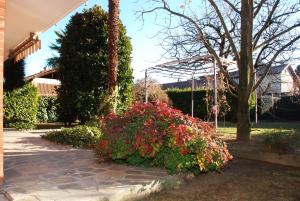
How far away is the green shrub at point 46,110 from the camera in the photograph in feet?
69.6

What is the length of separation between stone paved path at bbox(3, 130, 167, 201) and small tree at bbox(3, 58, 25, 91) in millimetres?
9417

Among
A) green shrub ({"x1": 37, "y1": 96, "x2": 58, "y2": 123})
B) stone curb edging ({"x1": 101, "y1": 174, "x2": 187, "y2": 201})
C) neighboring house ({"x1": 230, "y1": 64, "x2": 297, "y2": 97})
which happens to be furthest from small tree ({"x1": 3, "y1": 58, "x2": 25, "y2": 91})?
stone curb edging ({"x1": 101, "y1": 174, "x2": 187, "y2": 201})

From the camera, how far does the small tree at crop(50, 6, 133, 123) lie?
45.9 ft

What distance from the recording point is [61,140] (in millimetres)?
9914

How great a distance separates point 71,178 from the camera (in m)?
5.21

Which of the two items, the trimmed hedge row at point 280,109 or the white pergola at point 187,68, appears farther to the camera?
the trimmed hedge row at point 280,109

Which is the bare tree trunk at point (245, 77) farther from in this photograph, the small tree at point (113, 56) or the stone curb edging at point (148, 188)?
the stone curb edging at point (148, 188)

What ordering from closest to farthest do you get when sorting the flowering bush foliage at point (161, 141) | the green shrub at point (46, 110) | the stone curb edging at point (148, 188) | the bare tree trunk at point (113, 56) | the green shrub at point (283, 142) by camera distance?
the stone curb edging at point (148, 188), the flowering bush foliage at point (161, 141), the green shrub at point (283, 142), the bare tree trunk at point (113, 56), the green shrub at point (46, 110)

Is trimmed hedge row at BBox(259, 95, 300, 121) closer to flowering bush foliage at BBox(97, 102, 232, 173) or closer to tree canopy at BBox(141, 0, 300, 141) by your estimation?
tree canopy at BBox(141, 0, 300, 141)

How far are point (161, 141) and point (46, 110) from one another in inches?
676

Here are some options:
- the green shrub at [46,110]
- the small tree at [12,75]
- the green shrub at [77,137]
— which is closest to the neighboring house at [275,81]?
the green shrub at [77,137]

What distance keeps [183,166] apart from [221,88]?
485 inches

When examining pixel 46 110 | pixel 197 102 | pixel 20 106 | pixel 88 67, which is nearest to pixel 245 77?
pixel 88 67

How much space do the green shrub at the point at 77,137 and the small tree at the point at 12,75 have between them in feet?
21.9
